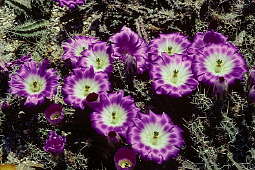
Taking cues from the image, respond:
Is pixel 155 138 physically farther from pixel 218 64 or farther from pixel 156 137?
pixel 218 64

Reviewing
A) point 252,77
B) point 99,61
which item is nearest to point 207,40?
point 252,77

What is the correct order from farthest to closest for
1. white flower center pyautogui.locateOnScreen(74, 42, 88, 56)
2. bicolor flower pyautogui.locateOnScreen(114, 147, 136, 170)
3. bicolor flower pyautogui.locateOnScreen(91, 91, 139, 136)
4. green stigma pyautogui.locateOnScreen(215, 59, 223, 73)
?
white flower center pyautogui.locateOnScreen(74, 42, 88, 56) < green stigma pyautogui.locateOnScreen(215, 59, 223, 73) < bicolor flower pyautogui.locateOnScreen(91, 91, 139, 136) < bicolor flower pyautogui.locateOnScreen(114, 147, 136, 170)

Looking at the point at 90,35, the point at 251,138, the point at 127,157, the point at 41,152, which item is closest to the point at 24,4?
the point at 90,35

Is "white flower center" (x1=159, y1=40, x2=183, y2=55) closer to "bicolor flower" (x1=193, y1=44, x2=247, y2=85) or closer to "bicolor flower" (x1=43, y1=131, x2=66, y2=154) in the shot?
"bicolor flower" (x1=193, y1=44, x2=247, y2=85)

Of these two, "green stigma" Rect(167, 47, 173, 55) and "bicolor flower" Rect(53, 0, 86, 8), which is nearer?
"green stigma" Rect(167, 47, 173, 55)

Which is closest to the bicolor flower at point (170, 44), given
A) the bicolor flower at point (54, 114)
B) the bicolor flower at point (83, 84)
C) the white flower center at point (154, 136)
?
the bicolor flower at point (83, 84)

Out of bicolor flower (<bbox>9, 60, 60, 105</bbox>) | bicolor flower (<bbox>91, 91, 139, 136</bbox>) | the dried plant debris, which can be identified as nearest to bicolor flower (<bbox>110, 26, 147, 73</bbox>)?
the dried plant debris

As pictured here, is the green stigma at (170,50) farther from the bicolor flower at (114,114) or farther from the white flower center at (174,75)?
the bicolor flower at (114,114)

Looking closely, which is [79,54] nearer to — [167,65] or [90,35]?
[90,35]
